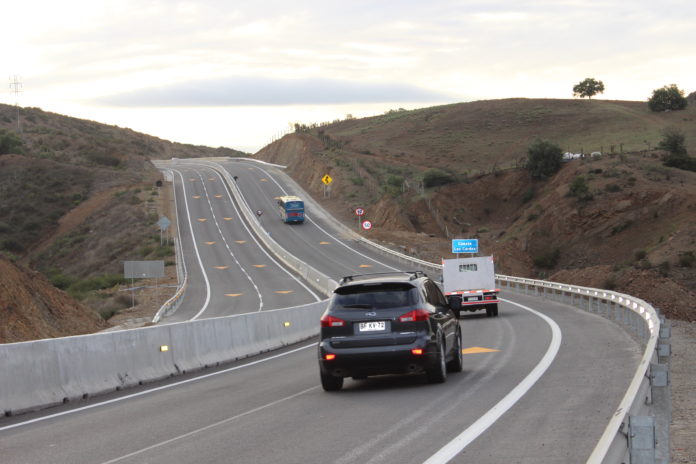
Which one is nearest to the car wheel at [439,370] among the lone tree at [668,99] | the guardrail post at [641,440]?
the guardrail post at [641,440]

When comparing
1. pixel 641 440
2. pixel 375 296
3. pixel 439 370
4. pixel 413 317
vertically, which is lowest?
pixel 439 370

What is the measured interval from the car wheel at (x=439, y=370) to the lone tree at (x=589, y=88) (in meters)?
179

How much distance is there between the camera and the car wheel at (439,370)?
13797mm

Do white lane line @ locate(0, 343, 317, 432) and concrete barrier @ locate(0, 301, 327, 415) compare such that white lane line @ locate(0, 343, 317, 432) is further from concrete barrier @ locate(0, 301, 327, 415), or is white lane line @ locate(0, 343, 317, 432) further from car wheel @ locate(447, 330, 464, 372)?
car wheel @ locate(447, 330, 464, 372)

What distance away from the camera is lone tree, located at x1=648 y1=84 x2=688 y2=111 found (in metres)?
149

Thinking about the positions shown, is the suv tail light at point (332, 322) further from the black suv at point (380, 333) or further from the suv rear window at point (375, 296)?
the suv rear window at point (375, 296)

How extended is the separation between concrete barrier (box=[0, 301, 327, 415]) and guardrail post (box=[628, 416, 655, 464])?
31.2ft

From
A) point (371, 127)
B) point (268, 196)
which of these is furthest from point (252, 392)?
point (371, 127)

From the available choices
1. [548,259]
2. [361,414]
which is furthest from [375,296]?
[548,259]

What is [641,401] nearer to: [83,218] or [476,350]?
[476,350]

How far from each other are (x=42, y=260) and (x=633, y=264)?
54760 mm

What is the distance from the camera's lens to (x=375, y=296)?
46.1 feet

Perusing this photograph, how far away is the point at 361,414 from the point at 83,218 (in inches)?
3594

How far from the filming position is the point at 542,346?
65.8 ft
